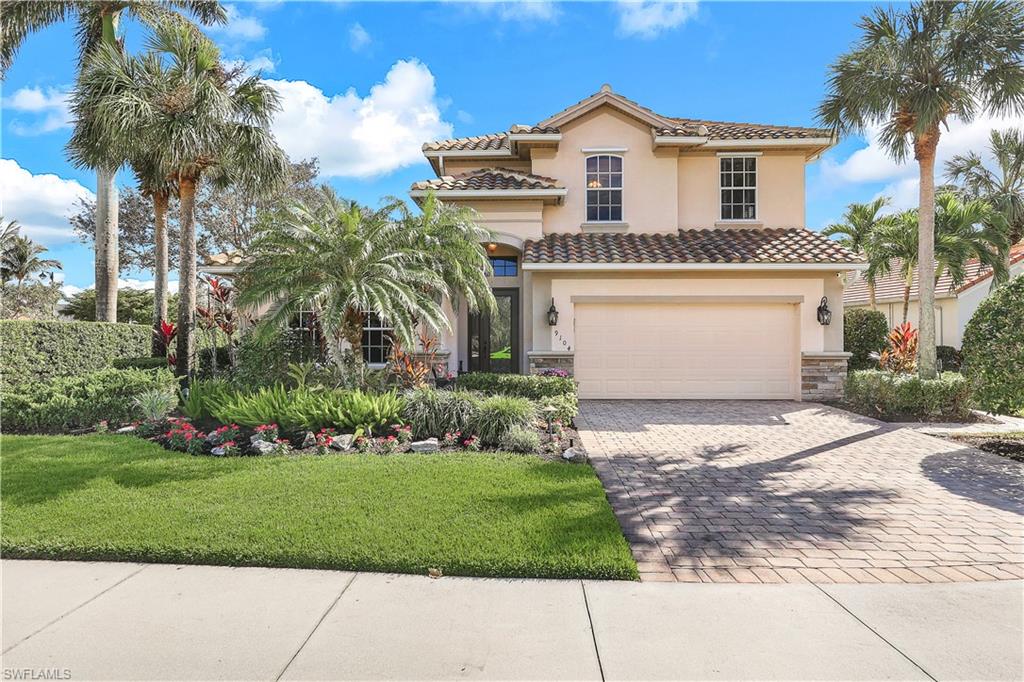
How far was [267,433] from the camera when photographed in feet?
23.8

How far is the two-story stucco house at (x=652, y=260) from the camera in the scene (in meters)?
12.7

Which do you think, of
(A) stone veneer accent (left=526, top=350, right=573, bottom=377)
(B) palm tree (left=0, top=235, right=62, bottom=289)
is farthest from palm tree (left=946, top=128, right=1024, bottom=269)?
(B) palm tree (left=0, top=235, right=62, bottom=289)

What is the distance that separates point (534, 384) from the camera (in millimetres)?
10195

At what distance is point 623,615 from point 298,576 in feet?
8.00

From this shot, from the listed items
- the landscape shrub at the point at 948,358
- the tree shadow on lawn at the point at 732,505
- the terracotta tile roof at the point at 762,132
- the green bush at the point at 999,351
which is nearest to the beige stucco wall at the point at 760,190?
the terracotta tile roof at the point at 762,132

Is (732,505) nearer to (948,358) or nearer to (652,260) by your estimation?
(652,260)

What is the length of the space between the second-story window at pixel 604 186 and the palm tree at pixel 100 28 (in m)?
13.1

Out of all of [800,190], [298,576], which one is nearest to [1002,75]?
[800,190]

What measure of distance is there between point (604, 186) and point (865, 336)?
10505mm

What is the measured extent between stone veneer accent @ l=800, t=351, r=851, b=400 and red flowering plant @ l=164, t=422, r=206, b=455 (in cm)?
1286

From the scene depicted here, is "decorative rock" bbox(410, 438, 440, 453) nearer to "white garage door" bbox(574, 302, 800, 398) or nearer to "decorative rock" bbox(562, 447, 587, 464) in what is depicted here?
"decorative rock" bbox(562, 447, 587, 464)

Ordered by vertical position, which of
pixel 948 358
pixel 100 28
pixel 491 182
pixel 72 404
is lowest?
pixel 72 404

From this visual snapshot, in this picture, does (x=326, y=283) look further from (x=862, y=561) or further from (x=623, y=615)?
(x=862, y=561)

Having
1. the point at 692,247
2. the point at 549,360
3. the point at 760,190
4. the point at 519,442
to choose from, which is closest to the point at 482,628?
the point at 519,442
